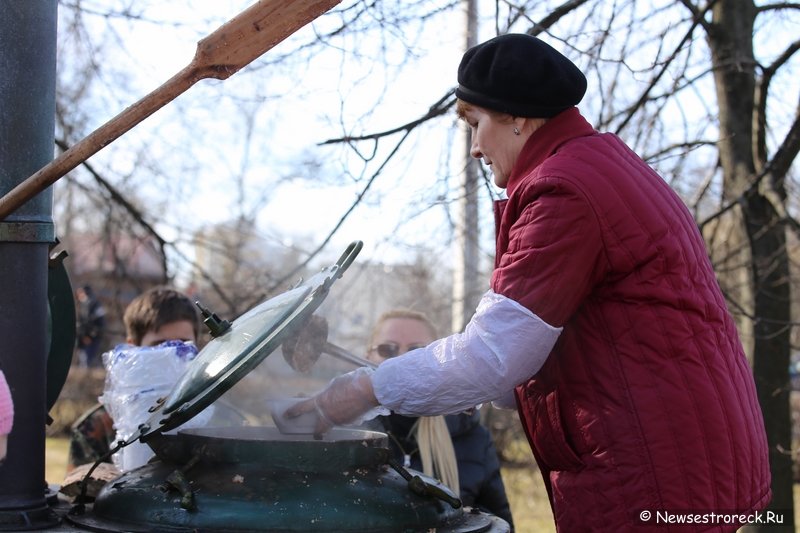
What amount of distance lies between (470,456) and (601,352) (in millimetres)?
2062

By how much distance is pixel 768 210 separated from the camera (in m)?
5.61

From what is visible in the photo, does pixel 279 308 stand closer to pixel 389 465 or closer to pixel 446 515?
pixel 389 465

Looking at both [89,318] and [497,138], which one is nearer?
[497,138]

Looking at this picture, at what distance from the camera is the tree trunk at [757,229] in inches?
214

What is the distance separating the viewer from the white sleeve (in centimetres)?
211

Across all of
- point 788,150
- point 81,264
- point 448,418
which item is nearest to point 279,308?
point 448,418

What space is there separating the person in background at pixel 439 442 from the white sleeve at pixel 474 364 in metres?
1.57

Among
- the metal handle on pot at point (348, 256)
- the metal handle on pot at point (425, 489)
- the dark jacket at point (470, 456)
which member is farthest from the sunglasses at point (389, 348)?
the metal handle on pot at point (425, 489)

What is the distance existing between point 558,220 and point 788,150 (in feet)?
12.6

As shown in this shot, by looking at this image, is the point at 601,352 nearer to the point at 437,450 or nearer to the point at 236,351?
the point at 236,351

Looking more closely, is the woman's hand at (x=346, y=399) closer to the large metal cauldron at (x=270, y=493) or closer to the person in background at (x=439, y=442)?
the large metal cauldron at (x=270, y=493)

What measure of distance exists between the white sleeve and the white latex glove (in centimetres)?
5

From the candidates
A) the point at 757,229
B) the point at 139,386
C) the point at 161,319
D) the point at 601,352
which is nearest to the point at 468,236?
the point at 757,229

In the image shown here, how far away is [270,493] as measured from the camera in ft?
7.66
